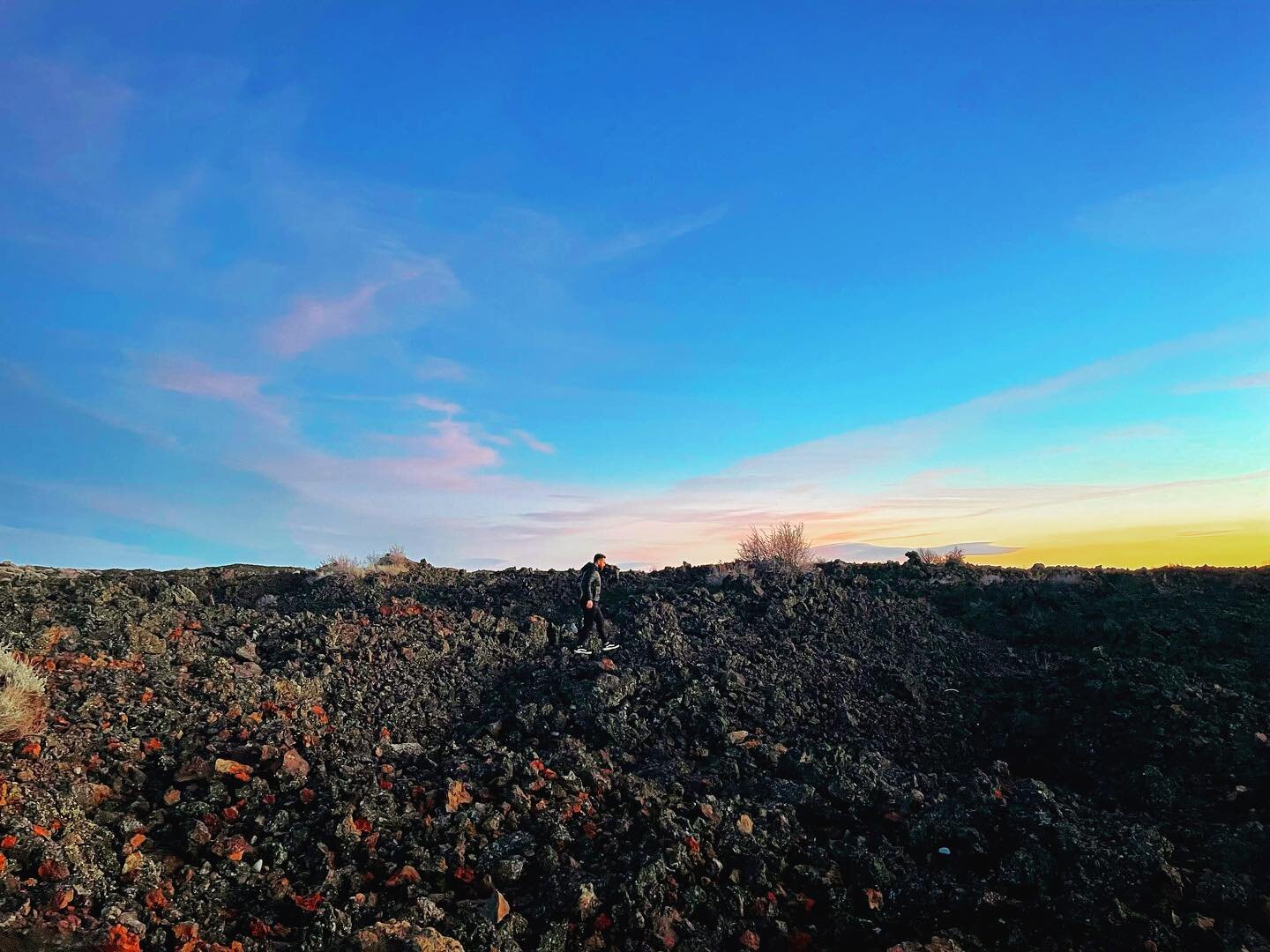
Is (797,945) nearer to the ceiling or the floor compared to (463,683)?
nearer to the floor

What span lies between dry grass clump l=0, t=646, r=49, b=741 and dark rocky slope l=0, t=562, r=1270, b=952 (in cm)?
23

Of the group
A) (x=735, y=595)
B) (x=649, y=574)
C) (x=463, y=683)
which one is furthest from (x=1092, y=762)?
(x=649, y=574)

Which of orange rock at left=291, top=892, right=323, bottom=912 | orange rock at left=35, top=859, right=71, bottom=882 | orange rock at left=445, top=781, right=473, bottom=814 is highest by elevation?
orange rock at left=35, top=859, right=71, bottom=882

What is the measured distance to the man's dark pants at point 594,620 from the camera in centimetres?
1380

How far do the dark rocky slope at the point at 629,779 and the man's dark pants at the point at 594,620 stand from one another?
0.52 meters

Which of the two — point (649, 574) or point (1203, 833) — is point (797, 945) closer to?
point (1203, 833)

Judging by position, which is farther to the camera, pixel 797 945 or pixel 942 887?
pixel 942 887

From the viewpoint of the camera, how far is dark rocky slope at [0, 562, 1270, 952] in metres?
6.12

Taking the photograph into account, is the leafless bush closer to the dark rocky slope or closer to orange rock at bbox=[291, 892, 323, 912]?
the dark rocky slope

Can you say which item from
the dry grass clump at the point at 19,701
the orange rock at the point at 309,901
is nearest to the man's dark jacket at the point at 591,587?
the dry grass clump at the point at 19,701

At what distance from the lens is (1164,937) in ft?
19.9

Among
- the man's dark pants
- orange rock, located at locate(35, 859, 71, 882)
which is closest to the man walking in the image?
the man's dark pants

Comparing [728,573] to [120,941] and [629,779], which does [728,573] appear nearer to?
[629,779]

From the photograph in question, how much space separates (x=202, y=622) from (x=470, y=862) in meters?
7.73
